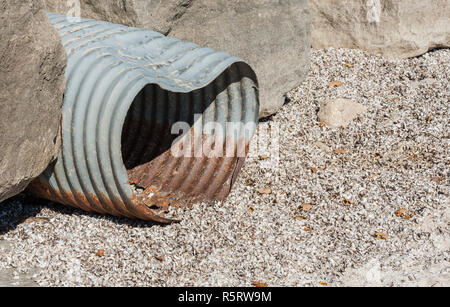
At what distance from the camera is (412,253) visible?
395 cm

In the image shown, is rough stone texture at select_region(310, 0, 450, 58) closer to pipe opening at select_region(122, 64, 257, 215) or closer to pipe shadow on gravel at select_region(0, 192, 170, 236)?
pipe opening at select_region(122, 64, 257, 215)

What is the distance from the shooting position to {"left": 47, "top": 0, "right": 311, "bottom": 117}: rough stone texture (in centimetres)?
499

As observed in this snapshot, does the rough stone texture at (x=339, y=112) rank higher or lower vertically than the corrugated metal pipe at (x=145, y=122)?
lower

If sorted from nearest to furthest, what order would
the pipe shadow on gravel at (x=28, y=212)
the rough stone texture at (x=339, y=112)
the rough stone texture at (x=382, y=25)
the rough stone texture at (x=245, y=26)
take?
the pipe shadow on gravel at (x=28, y=212) < the rough stone texture at (x=245, y=26) < the rough stone texture at (x=339, y=112) < the rough stone texture at (x=382, y=25)

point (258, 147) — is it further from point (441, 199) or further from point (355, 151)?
point (441, 199)

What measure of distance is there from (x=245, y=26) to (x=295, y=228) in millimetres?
1947

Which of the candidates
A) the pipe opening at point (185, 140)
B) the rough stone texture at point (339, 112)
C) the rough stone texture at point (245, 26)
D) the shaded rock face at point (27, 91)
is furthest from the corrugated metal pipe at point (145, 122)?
the rough stone texture at point (339, 112)

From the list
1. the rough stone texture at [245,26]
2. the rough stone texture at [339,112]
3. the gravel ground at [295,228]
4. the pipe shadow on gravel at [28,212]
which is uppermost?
the rough stone texture at [245,26]

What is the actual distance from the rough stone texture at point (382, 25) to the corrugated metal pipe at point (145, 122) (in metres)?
2.19

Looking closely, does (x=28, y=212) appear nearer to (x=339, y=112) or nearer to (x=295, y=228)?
(x=295, y=228)

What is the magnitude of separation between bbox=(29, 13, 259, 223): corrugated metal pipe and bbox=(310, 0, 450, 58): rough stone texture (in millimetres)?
2192

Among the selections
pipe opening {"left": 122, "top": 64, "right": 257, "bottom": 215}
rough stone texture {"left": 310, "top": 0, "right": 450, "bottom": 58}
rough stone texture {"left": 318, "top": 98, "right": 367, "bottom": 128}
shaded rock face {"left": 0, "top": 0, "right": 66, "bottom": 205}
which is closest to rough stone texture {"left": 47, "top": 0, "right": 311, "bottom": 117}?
rough stone texture {"left": 318, "top": 98, "right": 367, "bottom": 128}

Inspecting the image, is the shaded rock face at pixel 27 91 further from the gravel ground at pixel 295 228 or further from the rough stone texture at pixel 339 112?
the rough stone texture at pixel 339 112

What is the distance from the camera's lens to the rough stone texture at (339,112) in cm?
568
